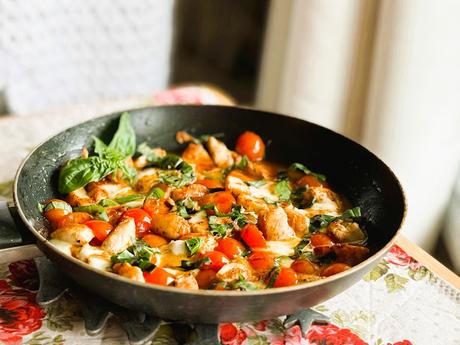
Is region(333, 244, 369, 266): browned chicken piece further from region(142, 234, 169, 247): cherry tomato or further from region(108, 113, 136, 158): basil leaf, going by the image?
region(108, 113, 136, 158): basil leaf

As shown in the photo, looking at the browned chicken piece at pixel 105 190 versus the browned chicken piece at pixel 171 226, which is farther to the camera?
the browned chicken piece at pixel 105 190

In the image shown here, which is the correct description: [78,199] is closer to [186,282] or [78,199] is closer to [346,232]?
[186,282]

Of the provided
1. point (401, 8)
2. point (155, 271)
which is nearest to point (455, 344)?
point (155, 271)

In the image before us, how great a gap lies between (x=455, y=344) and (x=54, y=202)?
881mm

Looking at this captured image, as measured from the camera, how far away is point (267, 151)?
167 cm

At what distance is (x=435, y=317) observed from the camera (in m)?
1.24

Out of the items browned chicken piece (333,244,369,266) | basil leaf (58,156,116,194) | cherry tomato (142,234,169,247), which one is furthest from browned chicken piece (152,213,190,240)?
browned chicken piece (333,244,369,266)

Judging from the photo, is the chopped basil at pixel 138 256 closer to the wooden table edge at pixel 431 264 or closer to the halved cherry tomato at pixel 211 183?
the halved cherry tomato at pixel 211 183

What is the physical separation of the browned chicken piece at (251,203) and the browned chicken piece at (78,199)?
0.35 metres

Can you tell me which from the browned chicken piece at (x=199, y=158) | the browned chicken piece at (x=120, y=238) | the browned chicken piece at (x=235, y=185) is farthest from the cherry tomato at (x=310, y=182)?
the browned chicken piece at (x=120, y=238)

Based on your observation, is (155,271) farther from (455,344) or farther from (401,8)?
(401,8)

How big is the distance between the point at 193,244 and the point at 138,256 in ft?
0.37

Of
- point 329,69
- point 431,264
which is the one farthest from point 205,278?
point 329,69

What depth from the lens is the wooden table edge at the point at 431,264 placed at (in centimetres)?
135
